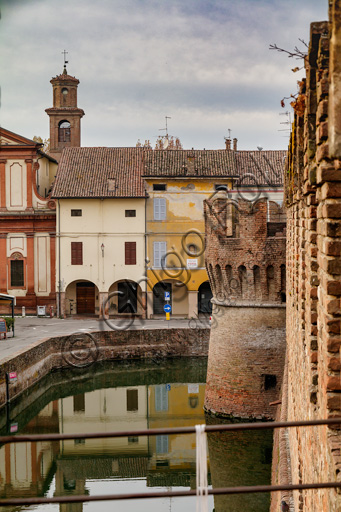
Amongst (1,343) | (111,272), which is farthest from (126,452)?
(111,272)

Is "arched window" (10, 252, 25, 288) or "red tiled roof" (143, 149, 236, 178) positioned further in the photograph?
"arched window" (10, 252, 25, 288)

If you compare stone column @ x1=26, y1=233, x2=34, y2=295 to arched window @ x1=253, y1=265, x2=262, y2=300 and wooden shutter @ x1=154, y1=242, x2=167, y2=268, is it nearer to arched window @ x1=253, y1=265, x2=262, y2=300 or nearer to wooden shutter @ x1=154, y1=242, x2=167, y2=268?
wooden shutter @ x1=154, y1=242, x2=167, y2=268

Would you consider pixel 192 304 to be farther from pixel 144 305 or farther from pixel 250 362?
pixel 250 362

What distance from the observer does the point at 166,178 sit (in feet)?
120

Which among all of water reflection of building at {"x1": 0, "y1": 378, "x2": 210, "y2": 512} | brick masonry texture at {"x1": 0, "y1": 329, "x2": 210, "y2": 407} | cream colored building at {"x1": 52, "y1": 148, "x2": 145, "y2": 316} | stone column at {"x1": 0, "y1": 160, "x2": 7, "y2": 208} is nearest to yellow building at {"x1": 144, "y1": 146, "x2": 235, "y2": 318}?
cream colored building at {"x1": 52, "y1": 148, "x2": 145, "y2": 316}

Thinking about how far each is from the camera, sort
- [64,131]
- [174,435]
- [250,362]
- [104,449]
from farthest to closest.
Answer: [64,131]
[174,435]
[250,362]
[104,449]

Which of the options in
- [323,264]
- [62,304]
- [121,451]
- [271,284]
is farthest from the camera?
[62,304]

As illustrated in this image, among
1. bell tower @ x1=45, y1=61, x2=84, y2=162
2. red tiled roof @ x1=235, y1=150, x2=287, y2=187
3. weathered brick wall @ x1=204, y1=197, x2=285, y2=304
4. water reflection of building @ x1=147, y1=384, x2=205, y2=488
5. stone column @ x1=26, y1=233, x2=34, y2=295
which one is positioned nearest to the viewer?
water reflection of building @ x1=147, y1=384, x2=205, y2=488

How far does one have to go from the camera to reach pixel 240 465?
17438mm

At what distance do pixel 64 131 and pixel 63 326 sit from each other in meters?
17.7

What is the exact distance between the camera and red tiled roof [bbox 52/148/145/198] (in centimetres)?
3662

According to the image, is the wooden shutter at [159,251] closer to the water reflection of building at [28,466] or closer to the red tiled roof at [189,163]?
the red tiled roof at [189,163]

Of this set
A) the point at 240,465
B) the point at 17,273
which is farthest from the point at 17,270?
the point at 240,465

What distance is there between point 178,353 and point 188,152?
40.7 ft
